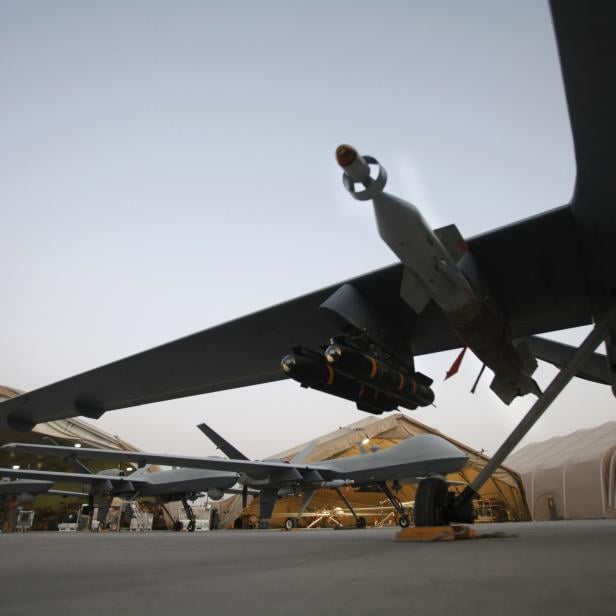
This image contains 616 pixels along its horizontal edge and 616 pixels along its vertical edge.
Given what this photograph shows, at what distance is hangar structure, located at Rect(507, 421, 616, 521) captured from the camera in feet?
98.7

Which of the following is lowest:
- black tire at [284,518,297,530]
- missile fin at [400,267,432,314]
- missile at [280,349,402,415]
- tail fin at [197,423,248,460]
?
black tire at [284,518,297,530]

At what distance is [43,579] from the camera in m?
2.64

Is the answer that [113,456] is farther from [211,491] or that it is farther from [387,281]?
[387,281]

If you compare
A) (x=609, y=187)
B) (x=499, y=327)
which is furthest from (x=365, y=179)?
(x=499, y=327)

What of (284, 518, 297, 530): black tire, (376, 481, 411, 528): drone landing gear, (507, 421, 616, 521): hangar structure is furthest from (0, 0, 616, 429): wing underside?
(507, 421, 616, 521): hangar structure

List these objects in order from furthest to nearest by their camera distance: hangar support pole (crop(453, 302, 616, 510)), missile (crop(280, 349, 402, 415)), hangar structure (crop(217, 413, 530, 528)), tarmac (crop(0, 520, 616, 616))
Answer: hangar structure (crop(217, 413, 530, 528)) → hangar support pole (crop(453, 302, 616, 510)) → missile (crop(280, 349, 402, 415)) → tarmac (crop(0, 520, 616, 616))

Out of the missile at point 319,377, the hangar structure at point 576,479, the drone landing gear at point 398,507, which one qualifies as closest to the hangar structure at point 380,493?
the hangar structure at point 576,479

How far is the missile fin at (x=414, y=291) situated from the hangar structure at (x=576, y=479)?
31.9 m

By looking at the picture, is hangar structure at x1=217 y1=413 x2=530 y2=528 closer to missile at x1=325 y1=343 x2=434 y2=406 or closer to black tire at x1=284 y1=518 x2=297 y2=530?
black tire at x1=284 y1=518 x2=297 y2=530

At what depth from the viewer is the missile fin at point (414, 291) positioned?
505cm

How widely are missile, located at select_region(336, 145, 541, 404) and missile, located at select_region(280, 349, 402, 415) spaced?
1188 mm

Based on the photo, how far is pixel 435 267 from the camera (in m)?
4.69

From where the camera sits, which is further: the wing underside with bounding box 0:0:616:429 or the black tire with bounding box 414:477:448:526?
the black tire with bounding box 414:477:448:526

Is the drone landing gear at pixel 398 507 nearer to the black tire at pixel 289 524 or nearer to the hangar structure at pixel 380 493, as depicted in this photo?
the black tire at pixel 289 524
